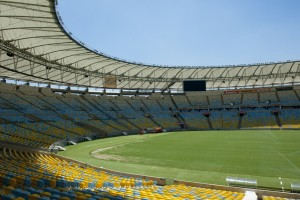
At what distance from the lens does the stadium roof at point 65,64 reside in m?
22.6

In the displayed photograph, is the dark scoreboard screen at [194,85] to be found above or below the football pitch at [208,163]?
above

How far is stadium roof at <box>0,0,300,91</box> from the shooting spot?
74.1ft

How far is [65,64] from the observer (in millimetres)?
37938

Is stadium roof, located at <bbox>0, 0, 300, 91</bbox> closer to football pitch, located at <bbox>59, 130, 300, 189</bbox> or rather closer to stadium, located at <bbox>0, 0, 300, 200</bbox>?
stadium, located at <bbox>0, 0, 300, 200</bbox>

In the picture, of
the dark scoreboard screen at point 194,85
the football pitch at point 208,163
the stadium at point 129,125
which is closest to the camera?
the stadium at point 129,125

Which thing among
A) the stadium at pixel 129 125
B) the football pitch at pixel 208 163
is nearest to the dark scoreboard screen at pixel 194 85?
the stadium at pixel 129 125

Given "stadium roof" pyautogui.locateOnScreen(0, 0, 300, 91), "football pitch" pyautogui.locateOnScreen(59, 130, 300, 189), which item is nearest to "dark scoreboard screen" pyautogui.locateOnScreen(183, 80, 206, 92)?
"stadium roof" pyautogui.locateOnScreen(0, 0, 300, 91)

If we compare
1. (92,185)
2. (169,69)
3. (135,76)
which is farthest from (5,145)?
(169,69)

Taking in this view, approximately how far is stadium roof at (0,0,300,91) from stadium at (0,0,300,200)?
0.18 m

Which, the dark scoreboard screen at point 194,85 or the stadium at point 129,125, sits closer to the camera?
the stadium at point 129,125

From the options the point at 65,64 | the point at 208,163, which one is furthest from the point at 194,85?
the point at 208,163

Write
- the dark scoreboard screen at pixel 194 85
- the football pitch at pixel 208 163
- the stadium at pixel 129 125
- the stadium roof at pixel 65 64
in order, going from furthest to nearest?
the dark scoreboard screen at pixel 194 85, the stadium roof at pixel 65 64, the football pitch at pixel 208 163, the stadium at pixel 129 125

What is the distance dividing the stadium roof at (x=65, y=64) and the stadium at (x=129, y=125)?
18 centimetres

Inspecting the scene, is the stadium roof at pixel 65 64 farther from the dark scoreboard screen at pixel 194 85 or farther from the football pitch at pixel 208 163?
the football pitch at pixel 208 163
